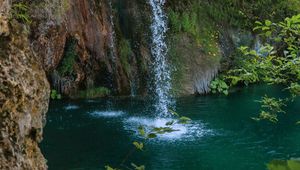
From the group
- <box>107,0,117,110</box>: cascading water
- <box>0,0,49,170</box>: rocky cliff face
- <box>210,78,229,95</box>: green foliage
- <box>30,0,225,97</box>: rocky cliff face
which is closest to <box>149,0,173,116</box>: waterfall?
<box>30,0,225,97</box>: rocky cliff face

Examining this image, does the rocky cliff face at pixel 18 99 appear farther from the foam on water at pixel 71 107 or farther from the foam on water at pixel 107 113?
the foam on water at pixel 71 107

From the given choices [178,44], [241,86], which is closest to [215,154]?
[178,44]

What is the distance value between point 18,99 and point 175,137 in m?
8.16

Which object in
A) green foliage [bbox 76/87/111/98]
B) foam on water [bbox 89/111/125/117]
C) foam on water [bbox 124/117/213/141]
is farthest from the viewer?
green foliage [bbox 76/87/111/98]

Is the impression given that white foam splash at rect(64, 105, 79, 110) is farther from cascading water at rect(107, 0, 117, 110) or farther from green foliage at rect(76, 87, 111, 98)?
cascading water at rect(107, 0, 117, 110)

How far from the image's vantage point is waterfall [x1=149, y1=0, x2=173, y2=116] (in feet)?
55.0

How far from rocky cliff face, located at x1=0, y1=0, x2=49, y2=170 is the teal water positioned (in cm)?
548

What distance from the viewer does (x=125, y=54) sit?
16672 mm

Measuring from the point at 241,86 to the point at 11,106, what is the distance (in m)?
17.2

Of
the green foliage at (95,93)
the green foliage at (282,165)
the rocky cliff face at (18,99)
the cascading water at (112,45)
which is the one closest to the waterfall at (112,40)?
the cascading water at (112,45)

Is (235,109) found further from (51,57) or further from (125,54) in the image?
(51,57)

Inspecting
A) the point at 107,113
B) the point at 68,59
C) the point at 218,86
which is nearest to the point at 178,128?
the point at 107,113

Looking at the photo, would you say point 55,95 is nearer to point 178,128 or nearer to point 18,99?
point 178,128

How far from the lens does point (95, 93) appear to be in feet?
53.3
